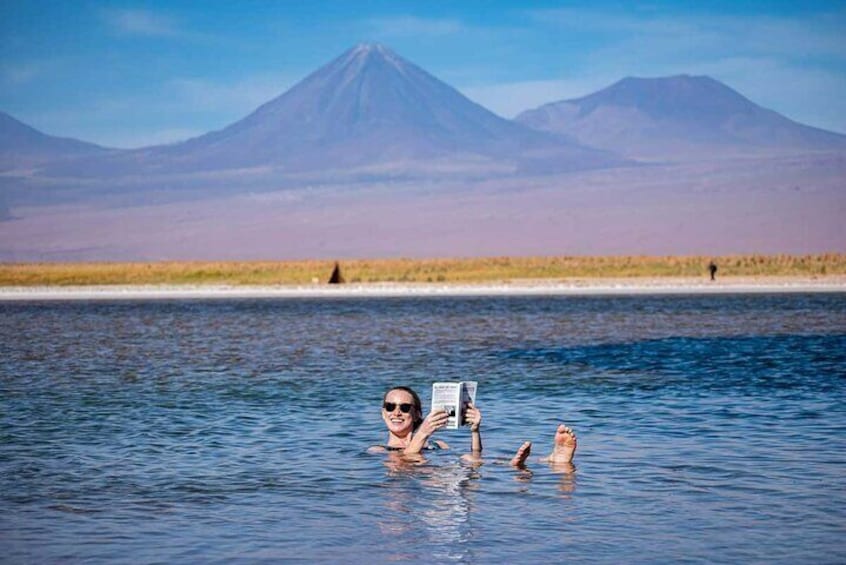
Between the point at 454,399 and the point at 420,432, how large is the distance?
997 millimetres

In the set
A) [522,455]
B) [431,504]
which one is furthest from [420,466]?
[431,504]

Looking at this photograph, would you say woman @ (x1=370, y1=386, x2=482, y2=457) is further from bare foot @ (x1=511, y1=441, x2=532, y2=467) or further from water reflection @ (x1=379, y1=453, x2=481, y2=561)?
bare foot @ (x1=511, y1=441, x2=532, y2=467)

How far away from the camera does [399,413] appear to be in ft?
48.0

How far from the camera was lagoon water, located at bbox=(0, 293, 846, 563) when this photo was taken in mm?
11102

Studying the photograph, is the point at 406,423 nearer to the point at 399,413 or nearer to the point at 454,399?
the point at 399,413

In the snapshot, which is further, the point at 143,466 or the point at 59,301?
the point at 59,301

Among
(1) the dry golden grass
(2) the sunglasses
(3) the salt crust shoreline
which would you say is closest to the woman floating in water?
(2) the sunglasses

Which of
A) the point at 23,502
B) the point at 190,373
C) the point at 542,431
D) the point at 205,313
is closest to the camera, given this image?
the point at 23,502

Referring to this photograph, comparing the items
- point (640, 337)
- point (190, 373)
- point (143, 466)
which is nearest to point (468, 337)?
point (640, 337)

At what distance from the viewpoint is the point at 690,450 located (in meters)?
15.4

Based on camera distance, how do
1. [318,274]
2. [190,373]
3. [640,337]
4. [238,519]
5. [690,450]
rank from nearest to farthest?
[238,519] → [690,450] → [190,373] → [640,337] → [318,274]

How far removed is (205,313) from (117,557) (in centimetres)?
4772

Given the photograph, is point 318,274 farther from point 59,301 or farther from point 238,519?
point 238,519

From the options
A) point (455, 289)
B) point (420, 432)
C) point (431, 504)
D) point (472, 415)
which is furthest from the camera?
point (455, 289)
